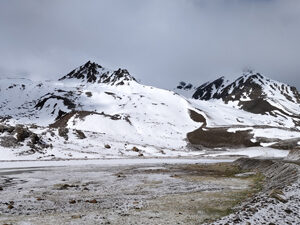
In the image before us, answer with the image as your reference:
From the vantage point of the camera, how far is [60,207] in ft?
70.5

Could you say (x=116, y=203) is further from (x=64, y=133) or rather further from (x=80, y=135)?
(x=80, y=135)

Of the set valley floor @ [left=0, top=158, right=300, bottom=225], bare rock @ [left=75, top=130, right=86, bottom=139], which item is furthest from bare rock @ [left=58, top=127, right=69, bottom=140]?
valley floor @ [left=0, top=158, right=300, bottom=225]

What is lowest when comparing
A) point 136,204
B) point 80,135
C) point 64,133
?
point 136,204

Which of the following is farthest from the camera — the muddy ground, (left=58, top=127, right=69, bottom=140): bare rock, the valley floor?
(left=58, top=127, right=69, bottom=140): bare rock

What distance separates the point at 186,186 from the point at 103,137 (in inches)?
3064

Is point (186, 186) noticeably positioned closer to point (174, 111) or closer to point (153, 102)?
point (174, 111)

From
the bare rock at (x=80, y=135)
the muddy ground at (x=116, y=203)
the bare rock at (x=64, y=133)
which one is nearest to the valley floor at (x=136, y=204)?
the muddy ground at (x=116, y=203)

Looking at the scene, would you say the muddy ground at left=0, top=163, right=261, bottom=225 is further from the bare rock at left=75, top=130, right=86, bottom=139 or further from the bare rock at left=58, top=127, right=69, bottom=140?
the bare rock at left=75, top=130, right=86, bottom=139

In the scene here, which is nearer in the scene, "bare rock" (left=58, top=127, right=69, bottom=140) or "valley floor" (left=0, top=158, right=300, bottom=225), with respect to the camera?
"valley floor" (left=0, top=158, right=300, bottom=225)

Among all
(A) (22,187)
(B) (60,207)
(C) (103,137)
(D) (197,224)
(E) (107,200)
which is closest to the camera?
(D) (197,224)

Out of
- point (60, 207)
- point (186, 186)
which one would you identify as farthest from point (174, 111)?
point (60, 207)

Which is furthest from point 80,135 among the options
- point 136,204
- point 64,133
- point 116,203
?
point 136,204

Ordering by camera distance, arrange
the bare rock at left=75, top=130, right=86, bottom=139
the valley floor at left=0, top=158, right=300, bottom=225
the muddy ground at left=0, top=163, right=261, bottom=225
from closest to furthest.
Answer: the valley floor at left=0, top=158, right=300, bottom=225 → the muddy ground at left=0, top=163, right=261, bottom=225 → the bare rock at left=75, top=130, right=86, bottom=139

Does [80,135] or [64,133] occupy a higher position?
[64,133]
